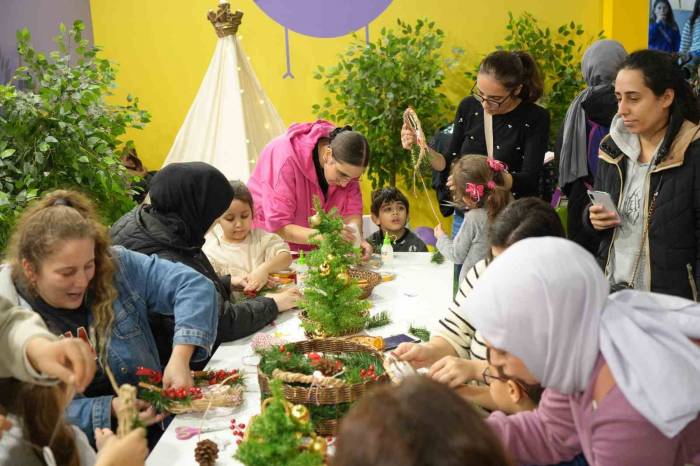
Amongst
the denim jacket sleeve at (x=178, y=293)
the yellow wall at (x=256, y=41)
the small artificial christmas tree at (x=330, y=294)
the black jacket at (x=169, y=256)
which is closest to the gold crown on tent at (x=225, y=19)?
the yellow wall at (x=256, y=41)

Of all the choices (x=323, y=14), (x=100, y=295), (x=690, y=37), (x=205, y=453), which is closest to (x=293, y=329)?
(x=100, y=295)

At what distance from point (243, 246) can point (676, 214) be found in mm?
2010

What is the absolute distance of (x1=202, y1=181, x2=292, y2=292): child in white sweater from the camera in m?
3.45

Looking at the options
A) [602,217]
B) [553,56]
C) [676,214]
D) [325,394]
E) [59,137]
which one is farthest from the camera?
[553,56]

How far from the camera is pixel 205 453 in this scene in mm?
1738

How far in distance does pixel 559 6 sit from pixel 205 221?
4792 millimetres

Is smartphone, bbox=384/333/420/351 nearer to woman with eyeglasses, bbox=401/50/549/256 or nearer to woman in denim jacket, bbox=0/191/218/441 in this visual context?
woman in denim jacket, bbox=0/191/218/441

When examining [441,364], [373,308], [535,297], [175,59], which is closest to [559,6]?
[175,59]

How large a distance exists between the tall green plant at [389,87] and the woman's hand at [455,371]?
13.6 ft

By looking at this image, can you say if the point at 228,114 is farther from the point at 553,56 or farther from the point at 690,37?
the point at 690,37

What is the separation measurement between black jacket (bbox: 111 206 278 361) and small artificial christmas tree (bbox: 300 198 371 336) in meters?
0.22

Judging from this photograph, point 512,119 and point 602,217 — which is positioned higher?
point 512,119

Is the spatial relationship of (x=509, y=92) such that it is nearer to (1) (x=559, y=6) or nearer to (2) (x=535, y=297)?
(2) (x=535, y=297)

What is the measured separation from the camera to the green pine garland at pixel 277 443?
1.51 metres
